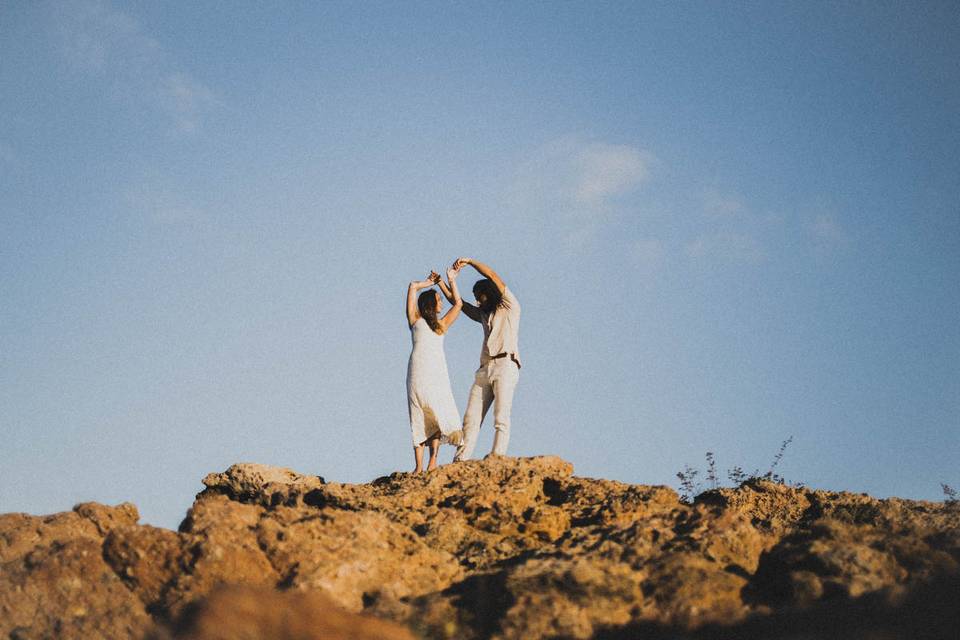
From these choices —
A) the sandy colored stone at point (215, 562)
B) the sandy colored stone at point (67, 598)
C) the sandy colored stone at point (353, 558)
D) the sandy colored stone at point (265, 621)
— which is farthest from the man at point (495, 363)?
the sandy colored stone at point (265, 621)

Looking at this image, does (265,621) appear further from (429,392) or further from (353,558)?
(429,392)

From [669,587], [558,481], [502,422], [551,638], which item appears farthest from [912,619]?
[502,422]

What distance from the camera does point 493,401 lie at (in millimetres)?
11531

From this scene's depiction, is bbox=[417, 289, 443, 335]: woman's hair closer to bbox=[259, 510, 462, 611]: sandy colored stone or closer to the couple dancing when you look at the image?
the couple dancing

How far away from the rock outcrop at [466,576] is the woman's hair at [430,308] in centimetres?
449

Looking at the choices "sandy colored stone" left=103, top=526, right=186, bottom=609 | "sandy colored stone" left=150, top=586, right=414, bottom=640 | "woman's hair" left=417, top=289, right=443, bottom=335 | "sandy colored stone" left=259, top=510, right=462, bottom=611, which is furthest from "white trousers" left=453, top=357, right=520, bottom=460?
"sandy colored stone" left=150, top=586, right=414, bottom=640

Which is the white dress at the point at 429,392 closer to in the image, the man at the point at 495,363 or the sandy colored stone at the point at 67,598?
the man at the point at 495,363

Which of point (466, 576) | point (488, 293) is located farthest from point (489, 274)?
point (466, 576)

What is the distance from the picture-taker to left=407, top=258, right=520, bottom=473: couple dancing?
37.0 ft

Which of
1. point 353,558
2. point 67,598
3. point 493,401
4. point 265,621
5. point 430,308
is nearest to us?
point 265,621

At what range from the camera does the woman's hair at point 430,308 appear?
1166cm

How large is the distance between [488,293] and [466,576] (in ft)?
19.4

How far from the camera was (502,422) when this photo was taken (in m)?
11.1

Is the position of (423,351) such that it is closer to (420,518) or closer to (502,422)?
(502,422)
